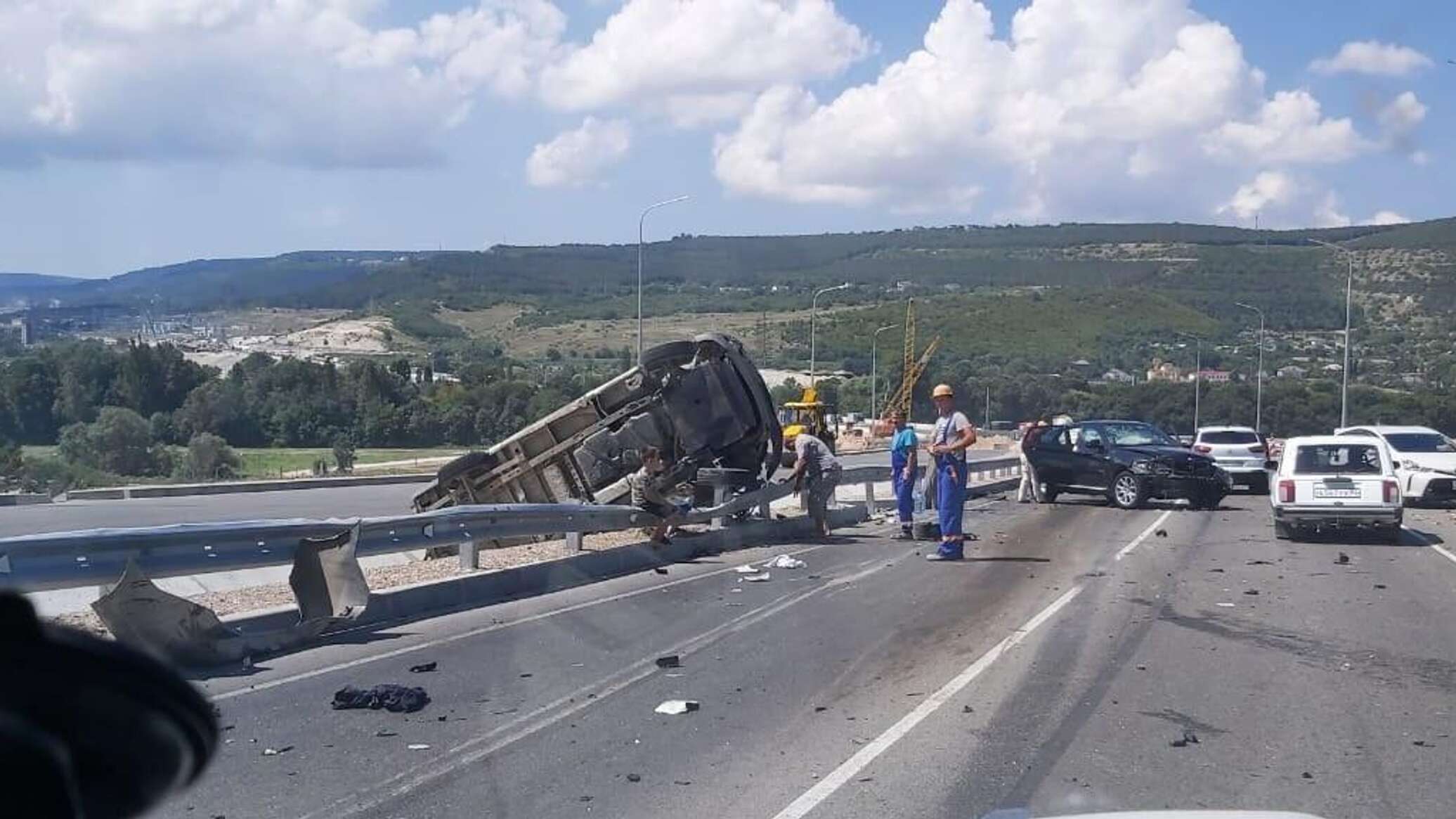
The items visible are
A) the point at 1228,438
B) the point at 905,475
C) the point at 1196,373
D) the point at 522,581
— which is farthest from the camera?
the point at 1196,373

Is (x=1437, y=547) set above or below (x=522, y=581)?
below

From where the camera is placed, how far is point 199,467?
3503cm

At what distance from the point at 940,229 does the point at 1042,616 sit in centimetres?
11979

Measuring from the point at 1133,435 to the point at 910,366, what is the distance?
27481mm

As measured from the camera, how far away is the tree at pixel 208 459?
113 feet

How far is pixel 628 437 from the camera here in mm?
20969

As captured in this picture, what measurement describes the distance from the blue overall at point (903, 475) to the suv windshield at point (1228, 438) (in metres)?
14.1

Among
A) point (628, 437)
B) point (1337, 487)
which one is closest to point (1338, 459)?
point (1337, 487)

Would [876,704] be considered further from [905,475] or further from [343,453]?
[343,453]

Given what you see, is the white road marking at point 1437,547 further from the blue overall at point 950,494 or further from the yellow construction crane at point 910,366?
the yellow construction crane at point 910,366

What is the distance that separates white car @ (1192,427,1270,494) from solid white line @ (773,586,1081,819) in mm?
21894

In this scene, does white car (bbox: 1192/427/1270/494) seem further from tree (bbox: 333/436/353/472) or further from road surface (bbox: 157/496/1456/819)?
tree (bbox: 333/436/353/472)

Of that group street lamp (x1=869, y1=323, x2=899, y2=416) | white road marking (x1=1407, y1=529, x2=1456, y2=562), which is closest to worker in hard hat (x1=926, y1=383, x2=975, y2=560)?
white road marking (x1=1407, y1=529, x2=1456, y2=562)

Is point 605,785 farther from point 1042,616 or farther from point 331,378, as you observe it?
point 331,378
